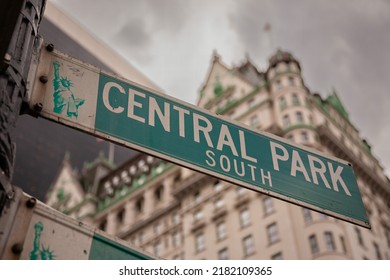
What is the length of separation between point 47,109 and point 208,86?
63.3 meters

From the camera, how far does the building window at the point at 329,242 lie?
141 ft

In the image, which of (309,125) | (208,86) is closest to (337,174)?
(309,125)

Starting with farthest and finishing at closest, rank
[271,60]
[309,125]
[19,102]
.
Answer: [271,60] → [309,125] → [19,102]

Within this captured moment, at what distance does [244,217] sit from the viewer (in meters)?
50.3

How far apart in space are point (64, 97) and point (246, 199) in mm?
46596


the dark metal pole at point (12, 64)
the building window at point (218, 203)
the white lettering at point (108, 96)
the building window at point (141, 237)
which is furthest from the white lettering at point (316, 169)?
the building window at point (141, 237)

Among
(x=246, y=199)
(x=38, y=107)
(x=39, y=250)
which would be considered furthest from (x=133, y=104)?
(x=246, y=199)

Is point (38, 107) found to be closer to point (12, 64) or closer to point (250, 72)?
point (12, 64)

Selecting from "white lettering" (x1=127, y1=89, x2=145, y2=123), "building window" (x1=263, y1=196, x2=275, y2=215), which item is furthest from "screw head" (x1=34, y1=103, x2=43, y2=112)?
"building window" (x1=263, y1=196, x2=275, y2=215)

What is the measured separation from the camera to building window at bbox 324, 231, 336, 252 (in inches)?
1687

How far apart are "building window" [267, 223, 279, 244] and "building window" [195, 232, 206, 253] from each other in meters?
7.08

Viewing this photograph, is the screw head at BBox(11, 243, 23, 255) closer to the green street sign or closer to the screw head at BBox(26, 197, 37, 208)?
→ the screw head at BBox(26, 197, 37, 208)

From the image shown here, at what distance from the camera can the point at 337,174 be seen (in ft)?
20.3
